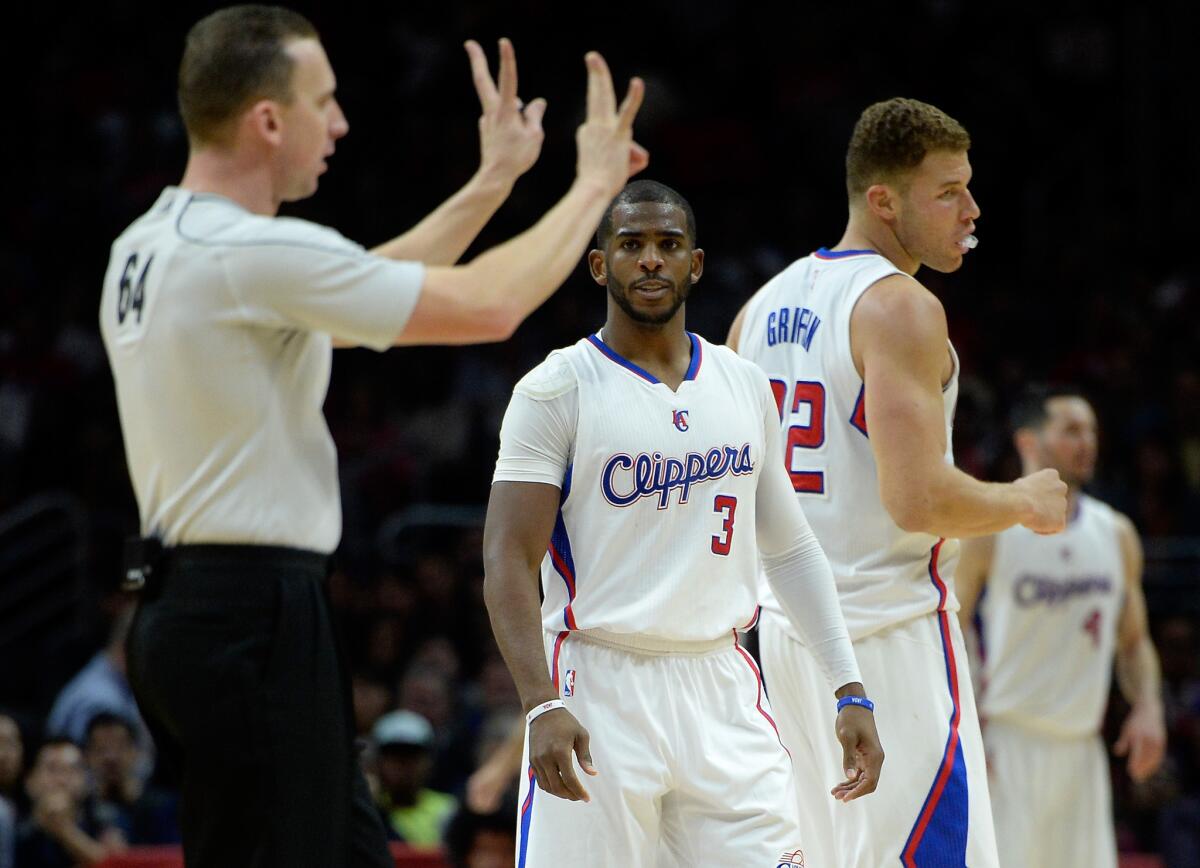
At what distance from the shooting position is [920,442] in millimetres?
4727

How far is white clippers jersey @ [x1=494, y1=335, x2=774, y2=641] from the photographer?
443 cm

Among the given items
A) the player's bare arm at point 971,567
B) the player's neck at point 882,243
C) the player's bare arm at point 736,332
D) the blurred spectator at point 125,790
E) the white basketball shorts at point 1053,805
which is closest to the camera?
the player's neck at point 882,243

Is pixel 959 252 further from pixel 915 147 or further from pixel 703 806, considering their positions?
pixel 703 806

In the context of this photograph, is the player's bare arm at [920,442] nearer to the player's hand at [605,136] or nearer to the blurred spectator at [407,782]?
the player's hand at [605,136]

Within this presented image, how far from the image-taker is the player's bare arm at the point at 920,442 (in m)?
4.73

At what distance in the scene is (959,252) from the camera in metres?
5.20

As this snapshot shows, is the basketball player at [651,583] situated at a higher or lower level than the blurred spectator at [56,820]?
higher

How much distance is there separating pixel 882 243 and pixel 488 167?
163 cm

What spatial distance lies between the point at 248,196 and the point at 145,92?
13349 millimetres

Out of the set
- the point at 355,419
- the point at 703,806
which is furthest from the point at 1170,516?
the point at 703,806

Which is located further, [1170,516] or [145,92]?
[145,92]

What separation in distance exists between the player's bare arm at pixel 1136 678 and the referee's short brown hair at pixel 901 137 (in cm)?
367

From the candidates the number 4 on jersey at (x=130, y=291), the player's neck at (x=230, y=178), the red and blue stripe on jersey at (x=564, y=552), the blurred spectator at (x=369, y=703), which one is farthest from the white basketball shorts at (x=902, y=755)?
the blurred spectator at (x=369, y=703)

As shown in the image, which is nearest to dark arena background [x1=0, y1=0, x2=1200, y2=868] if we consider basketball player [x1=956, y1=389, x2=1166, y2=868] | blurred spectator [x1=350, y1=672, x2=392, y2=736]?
blurred spectator [x1=350, y1=672, x2=392, y2=736]
